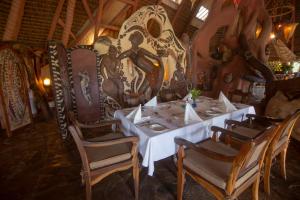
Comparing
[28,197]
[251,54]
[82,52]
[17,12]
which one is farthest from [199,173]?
[17,12]

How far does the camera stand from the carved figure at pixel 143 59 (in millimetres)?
3617

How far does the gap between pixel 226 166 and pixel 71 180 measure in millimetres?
→ 1809

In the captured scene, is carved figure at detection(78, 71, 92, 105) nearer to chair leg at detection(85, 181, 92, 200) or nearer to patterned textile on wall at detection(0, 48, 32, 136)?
patterned textile on wall at detection(0, 48, 32, 136)

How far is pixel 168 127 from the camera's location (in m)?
1.76

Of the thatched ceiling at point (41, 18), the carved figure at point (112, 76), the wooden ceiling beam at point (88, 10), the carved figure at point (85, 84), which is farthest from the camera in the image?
the wooden ceiling beam at point (88, 10)

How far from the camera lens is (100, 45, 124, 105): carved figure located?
3396 mm

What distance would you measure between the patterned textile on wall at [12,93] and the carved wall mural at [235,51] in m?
4.16

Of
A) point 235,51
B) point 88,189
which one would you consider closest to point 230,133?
point 88,189

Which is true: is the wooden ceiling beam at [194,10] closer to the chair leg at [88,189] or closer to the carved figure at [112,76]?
the carved figure at [112,76]

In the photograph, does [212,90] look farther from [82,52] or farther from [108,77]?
[82,52]

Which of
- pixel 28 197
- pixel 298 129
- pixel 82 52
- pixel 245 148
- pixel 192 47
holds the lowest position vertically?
pixel 28 197

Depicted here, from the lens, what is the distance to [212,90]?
16.9 ft

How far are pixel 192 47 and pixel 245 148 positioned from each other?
3821mm

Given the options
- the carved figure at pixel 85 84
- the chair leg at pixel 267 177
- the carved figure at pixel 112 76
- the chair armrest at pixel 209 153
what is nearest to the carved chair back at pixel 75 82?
the carved figure at pixel 85 84
